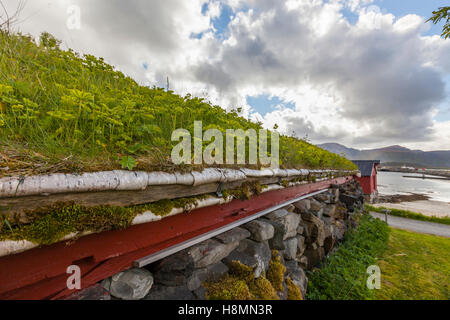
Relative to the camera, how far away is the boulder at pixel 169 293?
1.51 meters

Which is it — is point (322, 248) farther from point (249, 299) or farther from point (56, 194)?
point (56, 194)

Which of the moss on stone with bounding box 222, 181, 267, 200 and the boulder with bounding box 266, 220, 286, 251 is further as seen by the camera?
the boulder with bounding box 266, 220, 286, 251

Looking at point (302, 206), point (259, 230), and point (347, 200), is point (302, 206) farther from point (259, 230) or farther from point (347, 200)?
point (347, 200)

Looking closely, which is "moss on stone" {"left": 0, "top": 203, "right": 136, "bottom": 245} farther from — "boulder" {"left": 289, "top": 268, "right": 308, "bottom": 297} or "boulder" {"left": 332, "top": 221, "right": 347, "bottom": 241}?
"boulder" {"left": 332, "top": 221, "right": 347, "bottom": 241}

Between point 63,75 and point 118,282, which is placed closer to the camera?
point 118,282

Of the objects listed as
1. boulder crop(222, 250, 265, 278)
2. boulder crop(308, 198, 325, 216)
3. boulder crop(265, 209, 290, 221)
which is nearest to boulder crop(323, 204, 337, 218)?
boulder crop(308, 198, 325, 216)

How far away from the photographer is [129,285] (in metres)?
1.38

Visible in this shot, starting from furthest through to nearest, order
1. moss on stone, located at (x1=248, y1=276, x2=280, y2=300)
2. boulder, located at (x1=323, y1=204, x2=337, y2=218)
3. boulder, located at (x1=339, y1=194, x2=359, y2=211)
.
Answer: boulder, located at (x1=339, y1=194, x2=359, y2=211)
boulder, located at (x1=323, y1=204, x2=337, y2=218)
moss on stone, located at (x1=248, y1=276, x2=280, y2=300)

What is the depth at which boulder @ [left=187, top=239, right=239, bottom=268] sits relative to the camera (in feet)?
6.06

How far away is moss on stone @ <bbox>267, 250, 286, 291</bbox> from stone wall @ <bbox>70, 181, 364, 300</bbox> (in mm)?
93

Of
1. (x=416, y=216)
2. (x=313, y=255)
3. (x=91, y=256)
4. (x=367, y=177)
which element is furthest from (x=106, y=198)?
→ (x=367, y=177)

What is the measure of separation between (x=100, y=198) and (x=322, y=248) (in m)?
5.38

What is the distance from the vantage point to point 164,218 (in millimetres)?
1614
